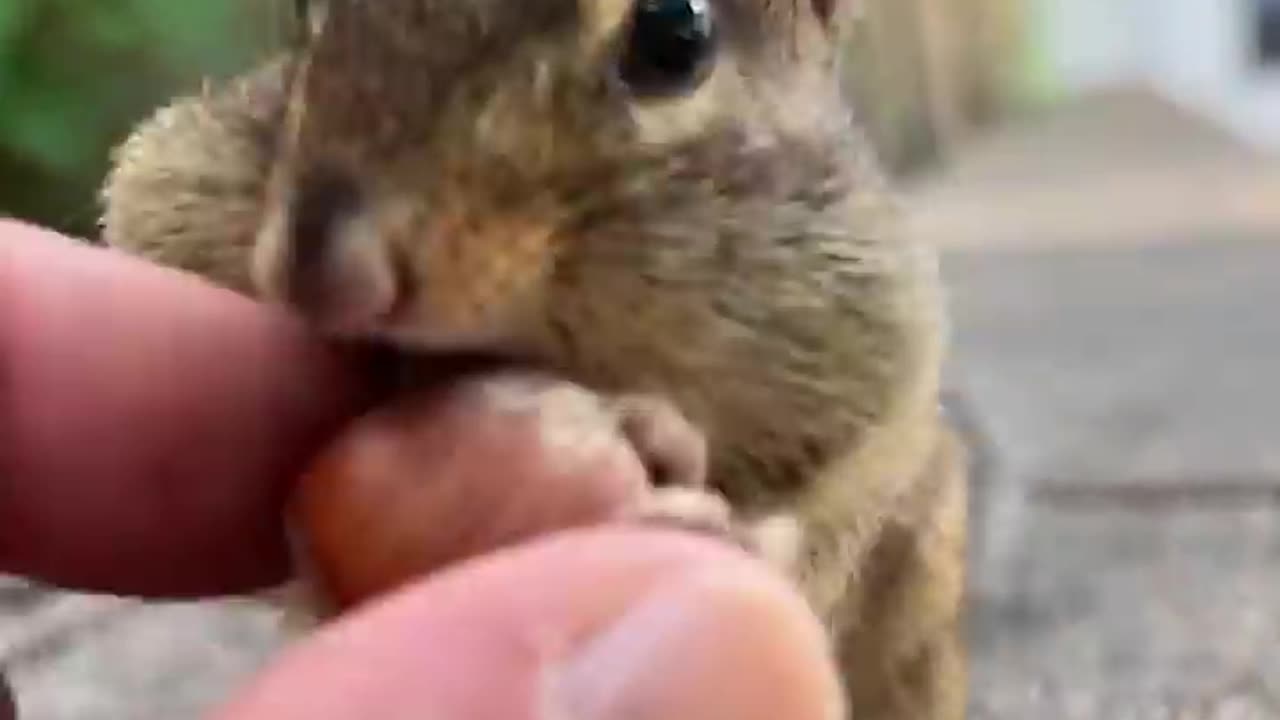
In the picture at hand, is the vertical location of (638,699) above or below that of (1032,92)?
above

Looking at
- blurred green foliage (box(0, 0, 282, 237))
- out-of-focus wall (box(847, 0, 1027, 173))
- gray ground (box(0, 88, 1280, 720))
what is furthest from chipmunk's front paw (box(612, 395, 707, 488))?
out-of-focus wall (box(847, 0, 1027, 173))

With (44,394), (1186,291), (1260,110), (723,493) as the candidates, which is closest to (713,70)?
(723,493)

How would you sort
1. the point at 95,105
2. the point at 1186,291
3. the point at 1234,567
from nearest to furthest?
the point at 1234,567 < the point at 95,105 < the point at 1186,291

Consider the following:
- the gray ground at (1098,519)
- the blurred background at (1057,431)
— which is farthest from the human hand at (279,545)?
the gray ground at (1098,519)

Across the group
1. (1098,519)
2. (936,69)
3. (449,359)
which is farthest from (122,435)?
(936,69)

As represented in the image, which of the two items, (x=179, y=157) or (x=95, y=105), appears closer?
(x=179, y=157)

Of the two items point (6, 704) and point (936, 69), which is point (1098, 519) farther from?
point (936, 69)

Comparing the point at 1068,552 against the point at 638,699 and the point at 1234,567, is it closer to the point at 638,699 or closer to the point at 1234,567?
the point at 1234,567
